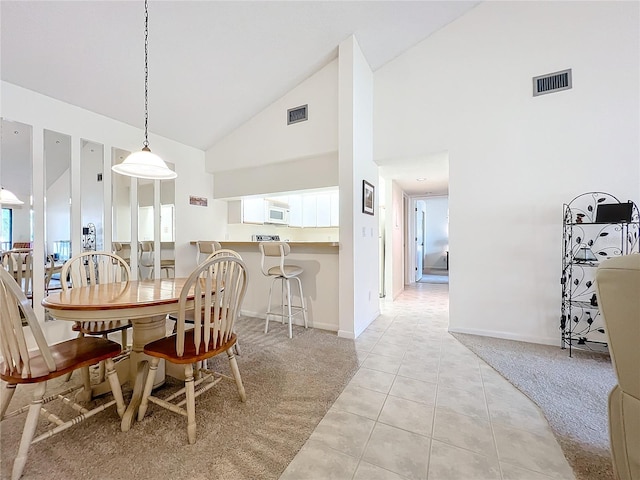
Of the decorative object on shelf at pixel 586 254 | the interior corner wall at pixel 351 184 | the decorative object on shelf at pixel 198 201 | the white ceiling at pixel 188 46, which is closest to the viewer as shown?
the white ceiling at pixel 188 46

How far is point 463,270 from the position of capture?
315 cm

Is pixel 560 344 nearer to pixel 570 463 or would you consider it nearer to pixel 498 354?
pixel 498 354

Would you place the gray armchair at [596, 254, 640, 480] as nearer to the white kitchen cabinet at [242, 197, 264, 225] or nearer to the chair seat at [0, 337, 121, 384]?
the chair seat at [0, 337, 121, 384]

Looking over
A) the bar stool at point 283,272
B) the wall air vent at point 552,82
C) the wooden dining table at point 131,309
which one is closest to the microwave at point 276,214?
the bar stool at point 283,272

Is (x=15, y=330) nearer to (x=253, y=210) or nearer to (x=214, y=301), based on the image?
(x=214, y=301)

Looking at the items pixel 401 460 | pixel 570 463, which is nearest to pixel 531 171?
pixel 570 463

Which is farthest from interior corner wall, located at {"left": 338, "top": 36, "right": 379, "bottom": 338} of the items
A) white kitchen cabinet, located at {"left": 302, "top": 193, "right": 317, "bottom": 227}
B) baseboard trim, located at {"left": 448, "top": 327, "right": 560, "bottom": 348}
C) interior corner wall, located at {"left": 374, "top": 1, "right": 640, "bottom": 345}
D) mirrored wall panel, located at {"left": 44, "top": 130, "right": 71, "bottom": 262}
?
mirrored wall panel, located at {"left": 44, "top": 130, "right": 71, "bottom": 262}

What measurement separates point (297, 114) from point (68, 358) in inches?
131

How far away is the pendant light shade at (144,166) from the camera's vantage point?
1.96 metres

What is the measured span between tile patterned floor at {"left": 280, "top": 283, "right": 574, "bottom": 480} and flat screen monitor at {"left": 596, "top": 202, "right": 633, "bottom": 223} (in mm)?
1641

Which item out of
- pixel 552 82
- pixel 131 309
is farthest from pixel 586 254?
pixel 131 309

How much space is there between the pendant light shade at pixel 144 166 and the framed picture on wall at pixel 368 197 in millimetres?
2007

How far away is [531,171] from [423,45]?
192 centimetres

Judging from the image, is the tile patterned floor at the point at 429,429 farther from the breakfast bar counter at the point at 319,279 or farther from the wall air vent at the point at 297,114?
the wall air vent at the point at 297,114
